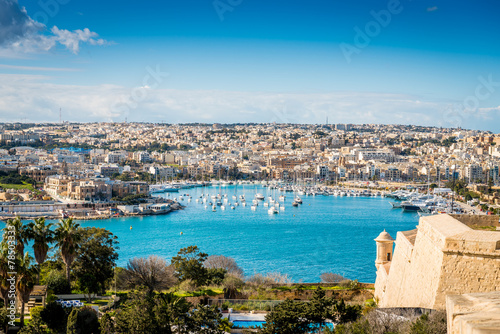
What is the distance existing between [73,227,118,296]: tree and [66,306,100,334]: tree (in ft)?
4.75

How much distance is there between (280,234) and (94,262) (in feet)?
44.3

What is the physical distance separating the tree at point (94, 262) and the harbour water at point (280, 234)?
6.25 m

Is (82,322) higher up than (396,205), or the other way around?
(82,322)

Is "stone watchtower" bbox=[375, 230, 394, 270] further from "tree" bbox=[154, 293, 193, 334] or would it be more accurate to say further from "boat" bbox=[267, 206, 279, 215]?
"boat" bbox=[267, 206, 279, 215]

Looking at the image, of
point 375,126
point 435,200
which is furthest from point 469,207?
point 375,126

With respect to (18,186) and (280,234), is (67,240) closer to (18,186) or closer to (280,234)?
(280,234)

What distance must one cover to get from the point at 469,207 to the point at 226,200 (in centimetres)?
1335

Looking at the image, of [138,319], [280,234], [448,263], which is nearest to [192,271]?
[138,319]

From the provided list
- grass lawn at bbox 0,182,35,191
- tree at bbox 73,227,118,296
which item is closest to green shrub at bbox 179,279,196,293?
tree at bbox 73,227,118,296

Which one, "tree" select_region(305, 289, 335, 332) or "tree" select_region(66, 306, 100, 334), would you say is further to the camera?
"tree" select_region(66, 306, 100, 334)

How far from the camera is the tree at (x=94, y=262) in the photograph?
767 centimetres

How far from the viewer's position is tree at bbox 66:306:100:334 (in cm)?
572

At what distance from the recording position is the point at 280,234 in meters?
21.0

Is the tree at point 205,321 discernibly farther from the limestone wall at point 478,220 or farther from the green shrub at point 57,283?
the limestone wall at point 478,220
